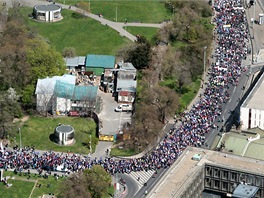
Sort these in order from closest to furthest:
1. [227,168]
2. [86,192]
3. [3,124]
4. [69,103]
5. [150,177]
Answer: [227,168], [86,192], [150,177], [3,124], [69,103]

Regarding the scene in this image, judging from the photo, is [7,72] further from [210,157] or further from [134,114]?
[210,157]

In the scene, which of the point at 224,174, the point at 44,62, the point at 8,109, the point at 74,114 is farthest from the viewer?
the point at 44,62

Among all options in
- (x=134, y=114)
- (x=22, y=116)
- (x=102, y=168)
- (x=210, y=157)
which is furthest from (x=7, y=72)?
(x=210, y=157)

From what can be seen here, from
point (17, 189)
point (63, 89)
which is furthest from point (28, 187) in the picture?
point (63, 89)

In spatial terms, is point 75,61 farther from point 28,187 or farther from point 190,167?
point 190,167

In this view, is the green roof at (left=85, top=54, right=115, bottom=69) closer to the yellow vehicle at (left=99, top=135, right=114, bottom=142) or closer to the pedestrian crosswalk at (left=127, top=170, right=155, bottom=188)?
the yellow vehicle at (left=99, top=135, right=114, bottom=142)

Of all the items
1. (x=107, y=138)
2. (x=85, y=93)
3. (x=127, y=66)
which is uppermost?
(x=127, y=66)
